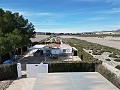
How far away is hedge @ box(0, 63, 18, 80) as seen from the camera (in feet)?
71.7

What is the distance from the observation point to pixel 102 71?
836 inches

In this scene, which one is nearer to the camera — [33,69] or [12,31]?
[33,69]

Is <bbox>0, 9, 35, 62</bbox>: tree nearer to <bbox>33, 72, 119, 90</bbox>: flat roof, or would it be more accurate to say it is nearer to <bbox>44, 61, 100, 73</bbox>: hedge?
<bbox>44, 61, 100, 73</bbox>: hedge

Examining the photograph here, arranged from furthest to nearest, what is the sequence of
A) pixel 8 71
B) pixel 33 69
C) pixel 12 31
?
pixel 12 31
pixel 33 69
pixel 8 71

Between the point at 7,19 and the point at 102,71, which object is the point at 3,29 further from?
the point at 102,71

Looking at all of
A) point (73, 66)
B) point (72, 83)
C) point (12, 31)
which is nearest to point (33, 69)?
point (73, 66)

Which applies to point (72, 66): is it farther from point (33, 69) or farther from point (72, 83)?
point (72, 83)

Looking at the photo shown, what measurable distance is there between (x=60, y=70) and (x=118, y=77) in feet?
25.4

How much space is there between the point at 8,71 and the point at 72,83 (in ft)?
34.1

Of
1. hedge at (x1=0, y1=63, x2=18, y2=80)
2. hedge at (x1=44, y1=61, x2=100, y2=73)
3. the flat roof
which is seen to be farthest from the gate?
the flat roof

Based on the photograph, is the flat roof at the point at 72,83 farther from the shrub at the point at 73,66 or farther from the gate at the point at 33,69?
the shrub at the point at 73,66

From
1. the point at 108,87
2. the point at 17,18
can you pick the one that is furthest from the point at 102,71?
the point at 17,18

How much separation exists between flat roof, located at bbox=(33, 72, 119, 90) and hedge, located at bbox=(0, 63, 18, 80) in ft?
23.1

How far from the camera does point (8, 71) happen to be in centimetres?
2216
